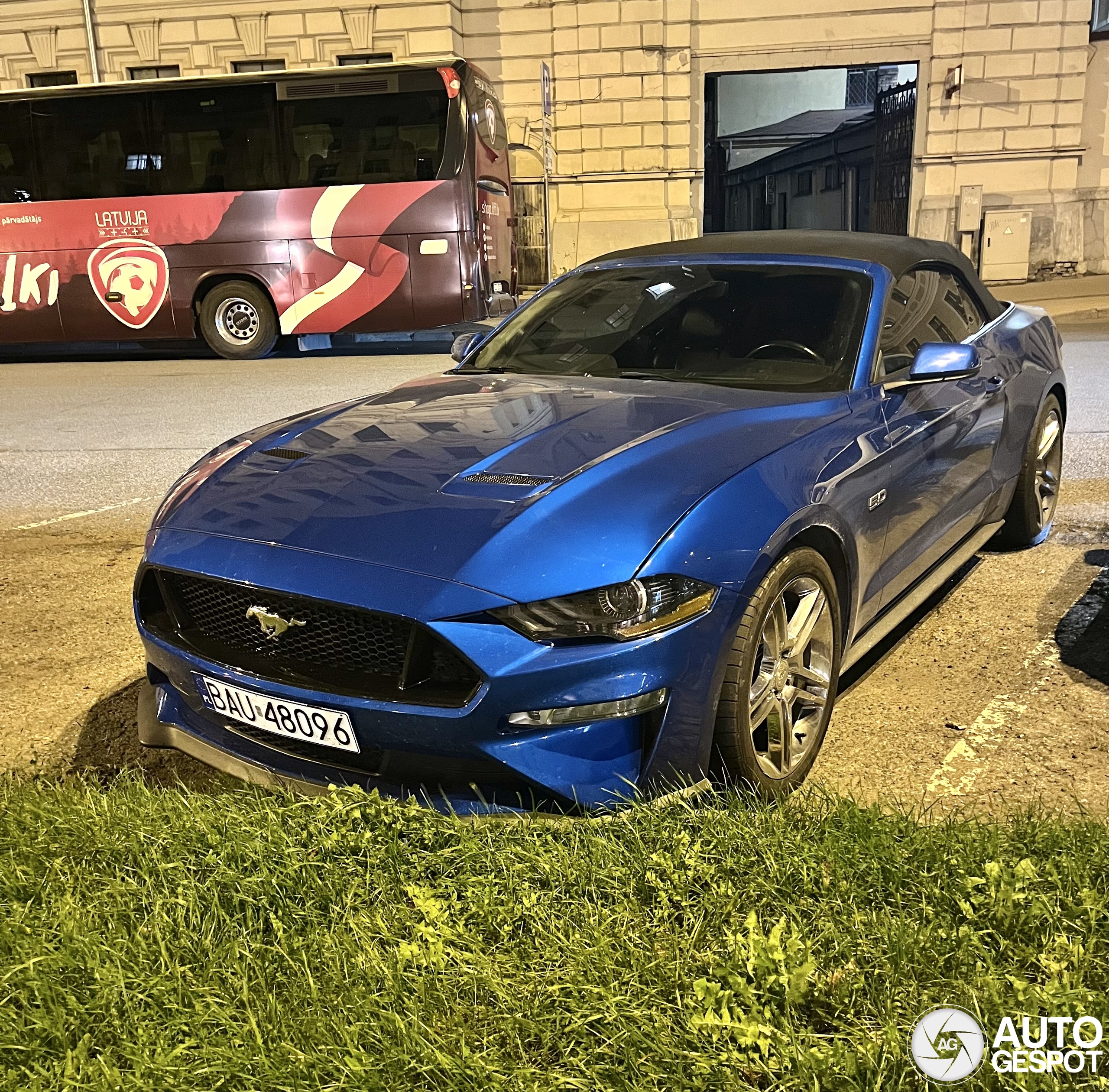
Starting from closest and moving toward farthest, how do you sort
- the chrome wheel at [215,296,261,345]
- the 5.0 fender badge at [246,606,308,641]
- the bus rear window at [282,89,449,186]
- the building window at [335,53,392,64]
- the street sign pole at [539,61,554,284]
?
the 5.0 fender badge at [246,606,308,641] → the bus rear window at [282,89,449,186] → the chrome wheel at [215,296,261,345] → the street sign pole at [539,61,554,284] → the building window at [335,53,392,64]

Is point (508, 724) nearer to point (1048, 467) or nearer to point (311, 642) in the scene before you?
point (311, 642)

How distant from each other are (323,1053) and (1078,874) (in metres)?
1.54

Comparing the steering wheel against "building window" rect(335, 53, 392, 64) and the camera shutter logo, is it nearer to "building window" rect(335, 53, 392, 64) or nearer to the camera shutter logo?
the camera shutter logo

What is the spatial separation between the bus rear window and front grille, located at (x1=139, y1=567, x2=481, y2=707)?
1166cm

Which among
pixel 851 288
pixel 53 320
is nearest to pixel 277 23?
pixel 53 320

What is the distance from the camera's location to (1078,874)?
2.31 metres

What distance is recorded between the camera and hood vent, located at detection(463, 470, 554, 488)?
270 centimetres

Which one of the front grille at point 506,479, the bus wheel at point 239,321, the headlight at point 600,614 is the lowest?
the bus wheel at point 239,321

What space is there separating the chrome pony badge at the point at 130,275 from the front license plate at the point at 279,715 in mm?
12834

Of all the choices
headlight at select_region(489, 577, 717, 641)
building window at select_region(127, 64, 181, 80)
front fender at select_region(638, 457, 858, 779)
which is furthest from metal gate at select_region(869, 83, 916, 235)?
headlight at select_region(489, 577, 717, 641)

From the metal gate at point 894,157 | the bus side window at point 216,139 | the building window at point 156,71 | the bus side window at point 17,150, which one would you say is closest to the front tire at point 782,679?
the bus side window at point 216,139

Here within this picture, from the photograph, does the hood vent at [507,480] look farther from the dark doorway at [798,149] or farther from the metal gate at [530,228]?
the dark doorway at [798,149]

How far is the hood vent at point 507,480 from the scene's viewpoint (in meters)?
2.70

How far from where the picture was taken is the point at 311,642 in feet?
8.34
